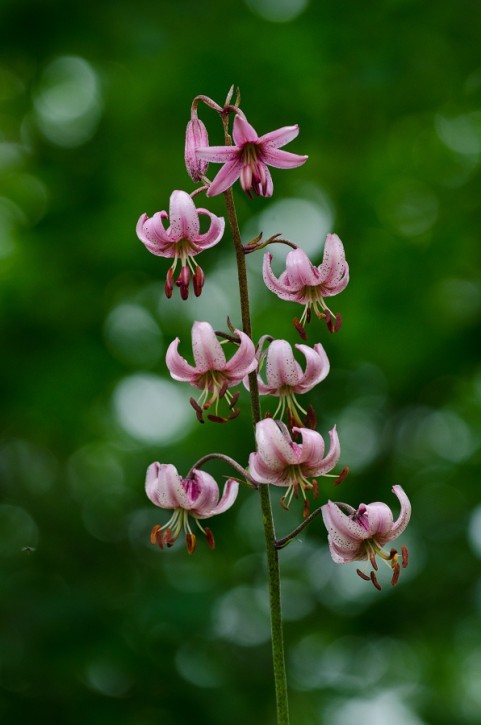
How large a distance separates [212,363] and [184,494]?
295 mm

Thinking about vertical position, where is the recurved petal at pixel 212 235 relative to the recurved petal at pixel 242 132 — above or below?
below

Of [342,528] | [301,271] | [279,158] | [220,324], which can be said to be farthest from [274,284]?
[220,324]

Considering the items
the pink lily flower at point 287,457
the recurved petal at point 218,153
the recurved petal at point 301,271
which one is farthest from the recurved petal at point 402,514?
the recurved petal at point 218,153

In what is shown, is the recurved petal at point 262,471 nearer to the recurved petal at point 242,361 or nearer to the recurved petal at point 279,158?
the recurved petal at point 242,361

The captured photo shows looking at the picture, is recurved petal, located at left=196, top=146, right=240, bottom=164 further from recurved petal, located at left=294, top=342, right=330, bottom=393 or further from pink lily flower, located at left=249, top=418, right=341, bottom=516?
pink lily flower, located at left=249, top=418, right=341, bottom=516

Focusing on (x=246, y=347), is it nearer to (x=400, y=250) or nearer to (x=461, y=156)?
(x=400, y=250)

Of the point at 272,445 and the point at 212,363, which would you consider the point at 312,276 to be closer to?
the point at 212,363

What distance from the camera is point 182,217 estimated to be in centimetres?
197

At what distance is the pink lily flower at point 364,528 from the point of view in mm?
1880

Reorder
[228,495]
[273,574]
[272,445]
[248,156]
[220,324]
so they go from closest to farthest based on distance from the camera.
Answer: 1. [273,574]
2. [272,445]
3. [248,156]
4. [228,495]
5. [220,324]

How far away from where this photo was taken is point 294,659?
7309 mm

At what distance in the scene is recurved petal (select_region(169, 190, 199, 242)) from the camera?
1.96m

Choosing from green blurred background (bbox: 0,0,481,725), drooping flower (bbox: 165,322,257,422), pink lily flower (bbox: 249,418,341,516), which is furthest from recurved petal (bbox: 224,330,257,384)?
green blurred background (bbox: 0,0,481,725)

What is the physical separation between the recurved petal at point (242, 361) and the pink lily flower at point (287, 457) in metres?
0.12
